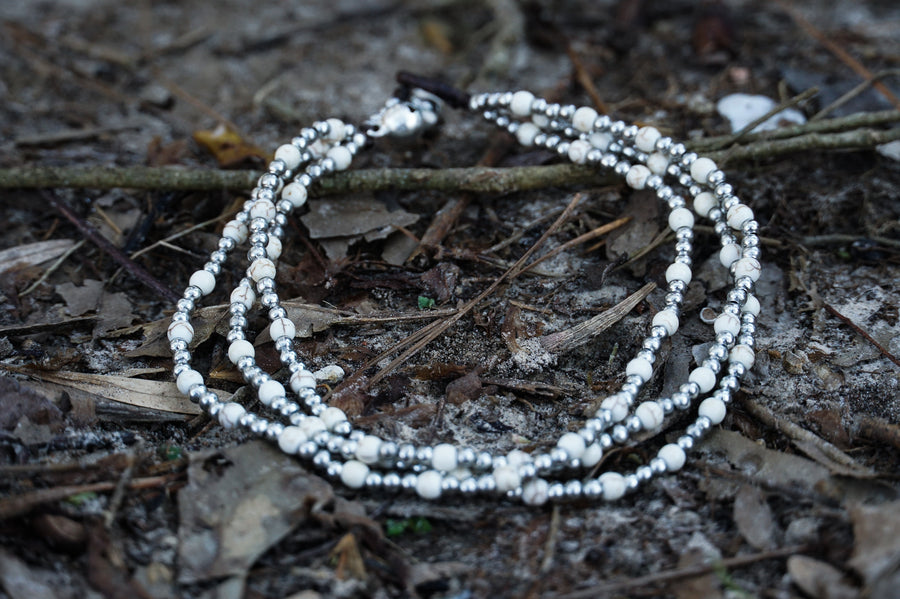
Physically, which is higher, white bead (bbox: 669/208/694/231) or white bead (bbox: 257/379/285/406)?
white bead (bbox: 669/208/694/231)

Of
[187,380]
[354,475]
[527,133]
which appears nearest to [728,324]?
[527,133]

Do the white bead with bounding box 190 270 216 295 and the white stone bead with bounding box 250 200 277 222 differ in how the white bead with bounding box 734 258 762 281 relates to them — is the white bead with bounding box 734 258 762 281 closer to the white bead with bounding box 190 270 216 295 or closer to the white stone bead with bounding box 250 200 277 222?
the white stone bead with bounding box 250 200 277 222

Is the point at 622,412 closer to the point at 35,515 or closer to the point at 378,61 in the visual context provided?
the point at 35,515

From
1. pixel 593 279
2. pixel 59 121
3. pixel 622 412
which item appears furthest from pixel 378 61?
pixel 622 412

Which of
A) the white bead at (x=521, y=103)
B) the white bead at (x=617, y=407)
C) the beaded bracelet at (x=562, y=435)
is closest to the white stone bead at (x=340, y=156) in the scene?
the beaded bracelet at (x=562, y=435)

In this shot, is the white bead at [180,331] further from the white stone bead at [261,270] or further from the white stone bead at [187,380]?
the white stone bead at [261,270]

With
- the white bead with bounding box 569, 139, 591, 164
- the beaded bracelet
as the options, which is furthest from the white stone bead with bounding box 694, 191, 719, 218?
the white bead with bounding box 569, 139, 591, 164

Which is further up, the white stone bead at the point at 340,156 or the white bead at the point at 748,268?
the white stone bead at the point at 340,156
